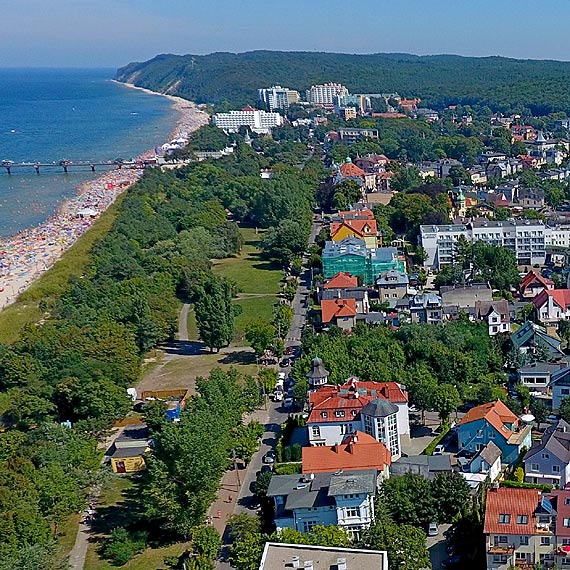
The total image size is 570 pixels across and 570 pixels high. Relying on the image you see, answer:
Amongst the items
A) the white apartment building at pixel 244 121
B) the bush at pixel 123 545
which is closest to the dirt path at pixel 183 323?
the bush at pixel 123 545

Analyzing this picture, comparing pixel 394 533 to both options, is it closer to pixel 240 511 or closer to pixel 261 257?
pixel 240 511

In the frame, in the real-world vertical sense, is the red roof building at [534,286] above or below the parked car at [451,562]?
above

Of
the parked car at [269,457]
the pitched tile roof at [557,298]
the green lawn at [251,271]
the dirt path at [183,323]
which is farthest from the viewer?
the green lawn at [251,271]

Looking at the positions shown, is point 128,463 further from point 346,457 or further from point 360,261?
point 360,261

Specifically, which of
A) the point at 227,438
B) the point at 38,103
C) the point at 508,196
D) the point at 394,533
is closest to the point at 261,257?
the point at 508,196

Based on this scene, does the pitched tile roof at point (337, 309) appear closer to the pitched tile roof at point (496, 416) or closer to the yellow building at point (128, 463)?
the pitched tile roof at point (496, 416)
